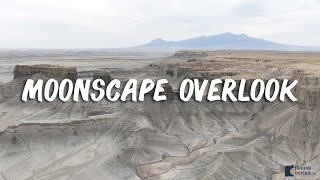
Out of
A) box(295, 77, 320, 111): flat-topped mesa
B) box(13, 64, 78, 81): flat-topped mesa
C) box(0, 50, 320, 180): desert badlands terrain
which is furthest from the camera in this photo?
box(13, 64, 78, 81): flat-topped mesa

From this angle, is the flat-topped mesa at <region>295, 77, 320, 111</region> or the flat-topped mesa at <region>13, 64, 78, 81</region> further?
the flat-topped mesa at <region>13, 64, 78, 81</region>

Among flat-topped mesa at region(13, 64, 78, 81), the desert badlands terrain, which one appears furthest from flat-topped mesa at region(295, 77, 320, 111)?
flat-topped mesa at region(13, 64, 78, 81)

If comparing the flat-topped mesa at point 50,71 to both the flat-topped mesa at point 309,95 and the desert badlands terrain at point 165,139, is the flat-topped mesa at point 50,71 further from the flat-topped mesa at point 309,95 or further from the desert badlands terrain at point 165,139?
the flat-topped mesa at point 309,95

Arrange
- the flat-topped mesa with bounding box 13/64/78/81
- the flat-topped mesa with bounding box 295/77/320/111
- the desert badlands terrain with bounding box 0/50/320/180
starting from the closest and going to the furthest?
the desert badlands terrain with bounding box 0/50/320/180, the flat-topped mesa with bounding box 295/77/320/111, the flat-topped mesa with bounding box 13/64/78/81

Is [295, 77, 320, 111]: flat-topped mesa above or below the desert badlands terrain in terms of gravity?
above

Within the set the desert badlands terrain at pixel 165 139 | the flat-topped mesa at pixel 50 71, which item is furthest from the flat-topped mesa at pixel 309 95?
the flat-topped mesa at pixel 50 71

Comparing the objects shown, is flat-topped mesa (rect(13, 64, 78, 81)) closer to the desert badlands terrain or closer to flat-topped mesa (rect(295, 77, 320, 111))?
the desert badlands terrain

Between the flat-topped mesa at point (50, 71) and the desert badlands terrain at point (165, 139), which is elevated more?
the flat-topped mesa at point (50, 71)
